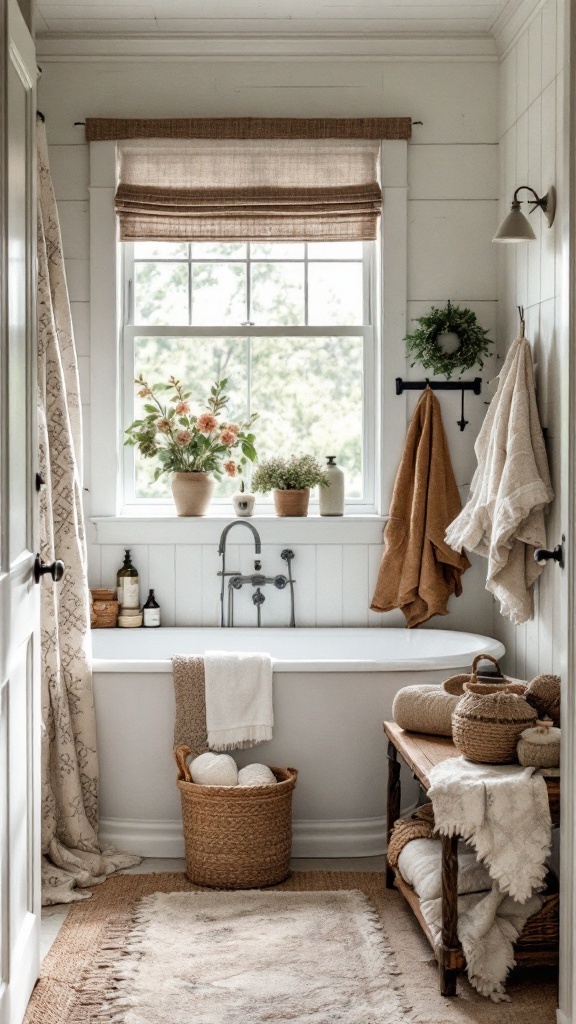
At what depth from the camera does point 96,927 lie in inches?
116

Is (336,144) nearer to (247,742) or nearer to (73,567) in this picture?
(73,567)

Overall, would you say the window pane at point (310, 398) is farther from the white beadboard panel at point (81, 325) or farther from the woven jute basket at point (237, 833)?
the woven jute basket at point (237, 833)

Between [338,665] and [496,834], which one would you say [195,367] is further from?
[496,834]

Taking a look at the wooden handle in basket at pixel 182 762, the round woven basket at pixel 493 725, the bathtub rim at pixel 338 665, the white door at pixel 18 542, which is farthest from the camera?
the bathtub rim at pixel 338 665

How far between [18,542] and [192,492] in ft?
6.20

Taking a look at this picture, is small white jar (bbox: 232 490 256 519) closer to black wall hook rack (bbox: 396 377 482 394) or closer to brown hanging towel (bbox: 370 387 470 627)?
brown hanging towel (bbox: 370 387 470 627)

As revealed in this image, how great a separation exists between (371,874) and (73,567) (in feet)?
4.55

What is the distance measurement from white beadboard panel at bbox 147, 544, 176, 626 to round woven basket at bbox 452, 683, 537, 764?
5.89 ft

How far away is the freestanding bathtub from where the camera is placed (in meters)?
3.43

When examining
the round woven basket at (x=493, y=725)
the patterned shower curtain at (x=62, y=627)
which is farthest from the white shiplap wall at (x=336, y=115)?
the round woven basket at (x=493, y=725)

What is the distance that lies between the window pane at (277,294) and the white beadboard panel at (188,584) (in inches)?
39.4

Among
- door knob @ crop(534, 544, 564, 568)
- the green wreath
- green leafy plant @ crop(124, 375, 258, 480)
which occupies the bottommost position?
door knob @ crop(534, 544, 564, 568)

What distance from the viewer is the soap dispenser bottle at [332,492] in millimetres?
4188

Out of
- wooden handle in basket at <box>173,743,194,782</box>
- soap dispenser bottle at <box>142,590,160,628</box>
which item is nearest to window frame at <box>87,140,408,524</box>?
soap dispenser bottle at <box>142,590,160,628</box>
